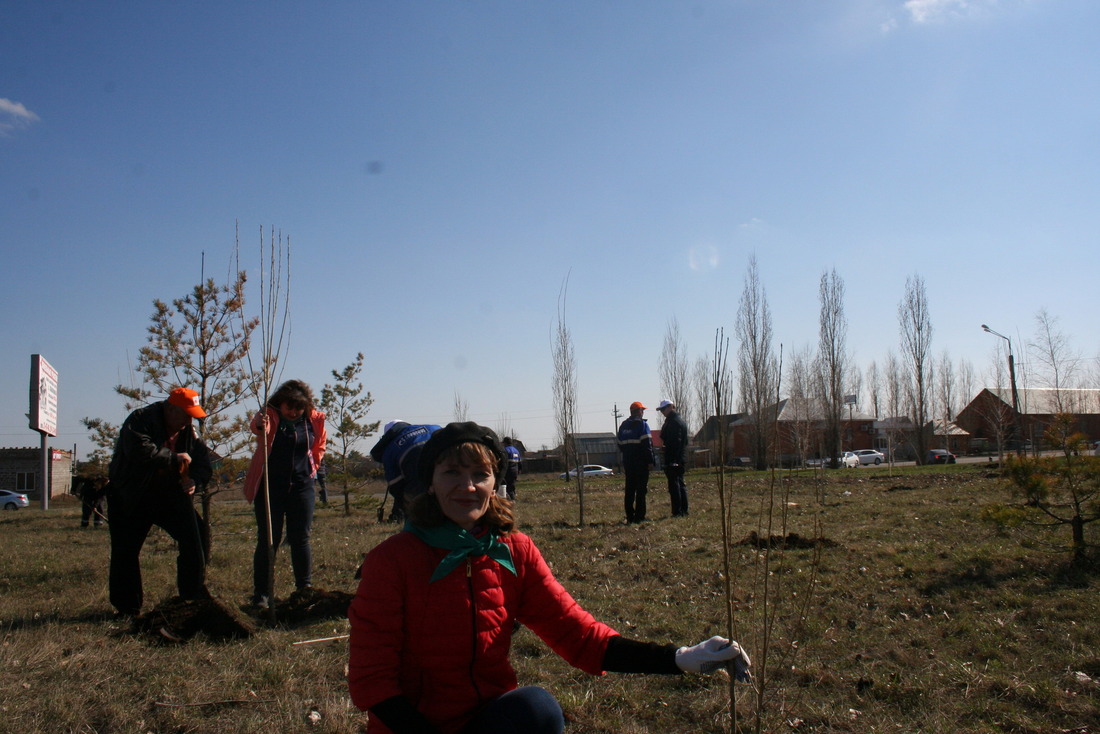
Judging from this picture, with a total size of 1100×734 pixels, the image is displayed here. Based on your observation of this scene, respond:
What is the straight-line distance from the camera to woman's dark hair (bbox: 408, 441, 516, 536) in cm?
209

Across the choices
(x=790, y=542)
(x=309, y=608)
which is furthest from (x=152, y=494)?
(x=790, y=542)

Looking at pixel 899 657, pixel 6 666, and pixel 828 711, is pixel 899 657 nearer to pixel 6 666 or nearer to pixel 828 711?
pixel 828 711

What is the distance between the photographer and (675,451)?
34.2 ft

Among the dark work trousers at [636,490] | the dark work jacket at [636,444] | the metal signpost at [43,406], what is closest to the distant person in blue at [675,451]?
the dark work jacket at [636,444]

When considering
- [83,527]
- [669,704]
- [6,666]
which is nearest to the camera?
[669,704]

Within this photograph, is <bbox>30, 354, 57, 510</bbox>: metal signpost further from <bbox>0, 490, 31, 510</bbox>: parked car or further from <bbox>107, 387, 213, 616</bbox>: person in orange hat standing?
<bbox>107, 387, 213, 616</bbox>: person in orange hat standing

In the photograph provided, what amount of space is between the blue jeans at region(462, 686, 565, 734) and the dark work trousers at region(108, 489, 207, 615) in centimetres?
360

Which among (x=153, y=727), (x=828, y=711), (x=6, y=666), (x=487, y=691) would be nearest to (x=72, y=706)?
(x=153, y=727)

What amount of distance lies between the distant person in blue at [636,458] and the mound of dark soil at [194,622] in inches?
245

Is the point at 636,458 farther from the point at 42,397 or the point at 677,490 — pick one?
the point at 42,397

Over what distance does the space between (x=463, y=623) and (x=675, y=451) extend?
28.6 feet

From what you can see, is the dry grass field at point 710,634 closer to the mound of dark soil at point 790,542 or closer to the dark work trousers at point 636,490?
the mound of dark soil at point 790,542

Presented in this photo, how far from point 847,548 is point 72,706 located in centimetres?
631

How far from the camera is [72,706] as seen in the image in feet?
10.4
